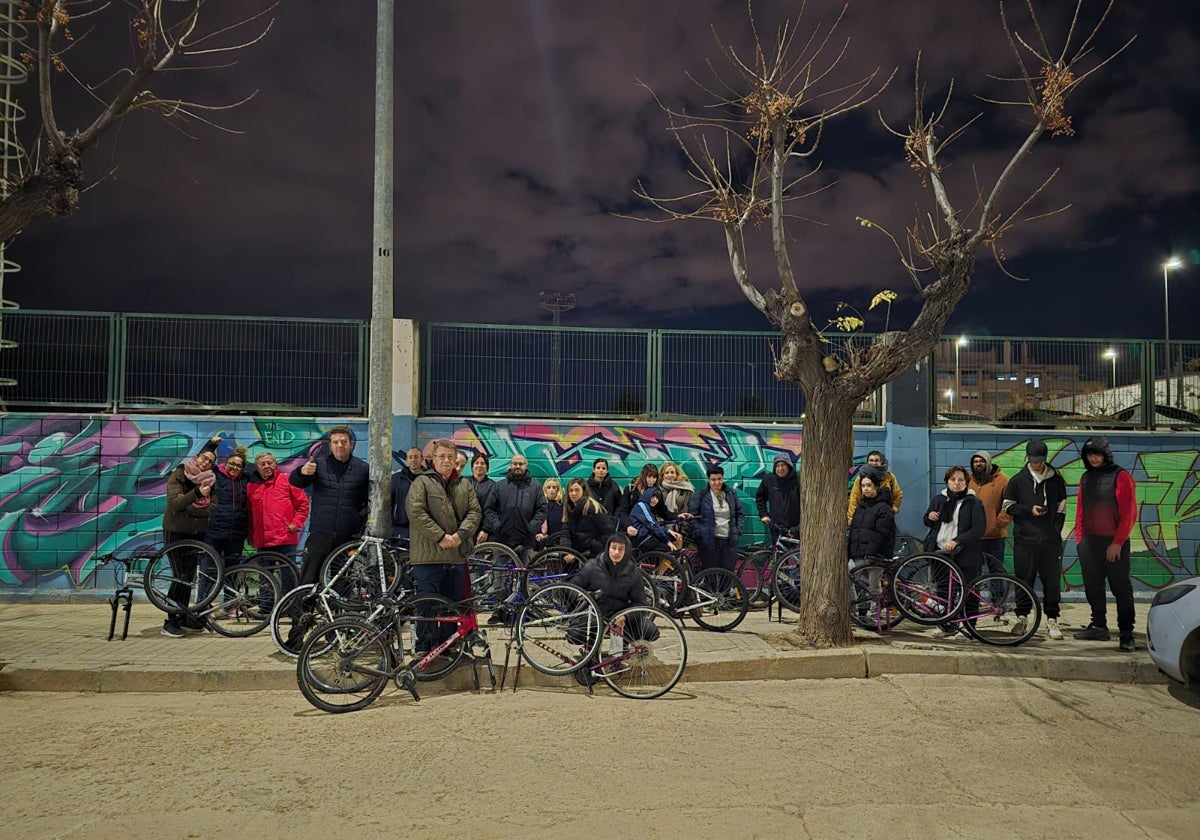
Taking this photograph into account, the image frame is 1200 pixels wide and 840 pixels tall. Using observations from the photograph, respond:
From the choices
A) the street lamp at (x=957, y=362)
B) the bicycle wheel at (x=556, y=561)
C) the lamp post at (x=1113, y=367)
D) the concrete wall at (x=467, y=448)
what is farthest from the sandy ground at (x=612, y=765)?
the lamp post at (x=1113, y=367)

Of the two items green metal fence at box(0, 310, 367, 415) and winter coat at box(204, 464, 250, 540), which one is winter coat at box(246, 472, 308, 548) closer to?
winter coat at box(204, 464, 250, 540)

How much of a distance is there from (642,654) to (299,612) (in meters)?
3.31

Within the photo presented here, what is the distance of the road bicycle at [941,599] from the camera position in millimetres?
9062

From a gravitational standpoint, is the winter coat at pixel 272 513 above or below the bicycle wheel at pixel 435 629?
above

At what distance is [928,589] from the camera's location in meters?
9.45

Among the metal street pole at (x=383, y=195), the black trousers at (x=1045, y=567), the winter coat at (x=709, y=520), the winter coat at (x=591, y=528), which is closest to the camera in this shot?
the metal street pole at (x=383, y=195)

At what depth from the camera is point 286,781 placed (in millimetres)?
5199

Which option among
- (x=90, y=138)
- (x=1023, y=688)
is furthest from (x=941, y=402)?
(x=90, y=138)

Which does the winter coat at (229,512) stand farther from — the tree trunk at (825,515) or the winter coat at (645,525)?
the tree trunk at (825,515)

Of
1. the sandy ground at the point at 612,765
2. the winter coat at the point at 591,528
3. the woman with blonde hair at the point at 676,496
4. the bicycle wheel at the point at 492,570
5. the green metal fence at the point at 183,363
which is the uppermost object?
the green metal fence at the point at 183,363

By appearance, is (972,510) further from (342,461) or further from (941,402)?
(342,461)

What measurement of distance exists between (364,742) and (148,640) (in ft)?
14.0

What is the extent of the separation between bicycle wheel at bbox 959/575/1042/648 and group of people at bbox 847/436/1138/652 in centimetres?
5

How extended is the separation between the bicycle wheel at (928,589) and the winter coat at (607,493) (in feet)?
11.9
